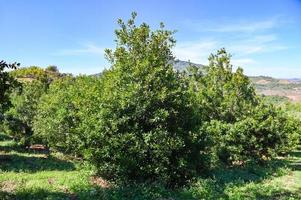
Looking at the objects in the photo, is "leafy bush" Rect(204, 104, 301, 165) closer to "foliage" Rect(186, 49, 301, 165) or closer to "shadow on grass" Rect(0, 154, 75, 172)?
"foliage" Rect(186, 49, 301, 165)

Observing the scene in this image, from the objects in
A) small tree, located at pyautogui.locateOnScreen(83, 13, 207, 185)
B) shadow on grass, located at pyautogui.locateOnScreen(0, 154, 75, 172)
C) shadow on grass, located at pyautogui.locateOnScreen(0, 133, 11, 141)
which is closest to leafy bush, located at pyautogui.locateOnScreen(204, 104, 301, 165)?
small tree, located at pyautogui.locateOnScreen(83, 13, 207, 185)

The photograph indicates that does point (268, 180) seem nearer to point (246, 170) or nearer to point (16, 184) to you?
point (246, 170)

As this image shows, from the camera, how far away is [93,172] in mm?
23656

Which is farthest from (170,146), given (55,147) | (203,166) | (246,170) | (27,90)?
(27,90)

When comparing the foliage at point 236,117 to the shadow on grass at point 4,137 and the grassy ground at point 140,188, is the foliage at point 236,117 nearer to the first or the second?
the grassy ground at point 140,188

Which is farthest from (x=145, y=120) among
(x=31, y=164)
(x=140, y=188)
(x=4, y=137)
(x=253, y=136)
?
(x=4, y=137)

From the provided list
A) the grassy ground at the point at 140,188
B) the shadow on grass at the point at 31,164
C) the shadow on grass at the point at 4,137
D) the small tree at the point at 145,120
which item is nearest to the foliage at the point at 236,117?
the grassy ground at the point at 140,188

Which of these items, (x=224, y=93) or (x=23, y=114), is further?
(x=23, y=114)

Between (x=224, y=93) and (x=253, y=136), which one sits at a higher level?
(x=224, y=93)

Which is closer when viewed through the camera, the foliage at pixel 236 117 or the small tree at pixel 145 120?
the small tree at pixel 145 120

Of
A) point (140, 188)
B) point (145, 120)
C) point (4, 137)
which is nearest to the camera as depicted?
point (140, 188)

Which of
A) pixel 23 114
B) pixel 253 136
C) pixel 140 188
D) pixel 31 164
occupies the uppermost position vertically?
pixel 23 114

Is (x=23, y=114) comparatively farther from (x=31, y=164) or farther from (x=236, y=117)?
(x=236, y=117)

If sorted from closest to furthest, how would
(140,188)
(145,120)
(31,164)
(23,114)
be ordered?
1. (140,188)
2. (145,120)
3. (31,164)
4. (23,114)
